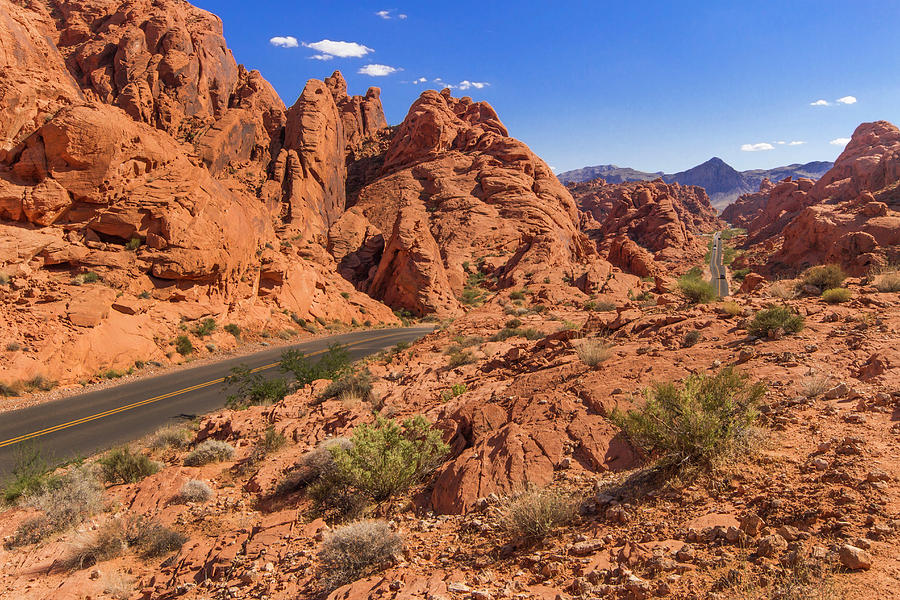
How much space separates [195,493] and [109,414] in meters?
8.01

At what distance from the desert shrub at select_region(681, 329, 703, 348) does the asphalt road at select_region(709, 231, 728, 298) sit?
25.4 meters

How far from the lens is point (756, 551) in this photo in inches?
121

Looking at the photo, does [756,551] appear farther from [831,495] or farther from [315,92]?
[315,92]

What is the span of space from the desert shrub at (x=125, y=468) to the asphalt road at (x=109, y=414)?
1766 mm

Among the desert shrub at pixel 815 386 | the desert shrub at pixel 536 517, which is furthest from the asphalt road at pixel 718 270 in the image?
the desert shrub at pixel 536 517

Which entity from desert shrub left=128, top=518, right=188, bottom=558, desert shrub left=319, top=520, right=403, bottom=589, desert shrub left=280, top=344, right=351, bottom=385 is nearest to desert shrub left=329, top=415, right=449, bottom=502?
desert shrub left=319, top=520, right=403, bottom=589

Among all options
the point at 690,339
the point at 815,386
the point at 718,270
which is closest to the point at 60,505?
the point at 815,386

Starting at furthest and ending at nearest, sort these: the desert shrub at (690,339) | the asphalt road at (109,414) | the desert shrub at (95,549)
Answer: the asphalt road at (109,414)
the desert shrub at (690,339)
the desert shrub at (95,549)

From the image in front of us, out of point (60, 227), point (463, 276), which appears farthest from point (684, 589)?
point (463, 276)

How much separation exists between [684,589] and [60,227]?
24972 mm

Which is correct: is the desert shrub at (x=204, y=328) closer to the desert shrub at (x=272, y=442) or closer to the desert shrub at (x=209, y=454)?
the desert shrub at (x=209, y=454)

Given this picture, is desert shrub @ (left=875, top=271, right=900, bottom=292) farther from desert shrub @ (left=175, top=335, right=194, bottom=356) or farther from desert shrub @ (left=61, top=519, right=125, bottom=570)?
desert shrub @ (left=175, top=335, right=194, bottom=356)

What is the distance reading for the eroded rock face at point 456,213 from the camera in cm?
3716

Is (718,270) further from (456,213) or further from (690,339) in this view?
(690,339)
